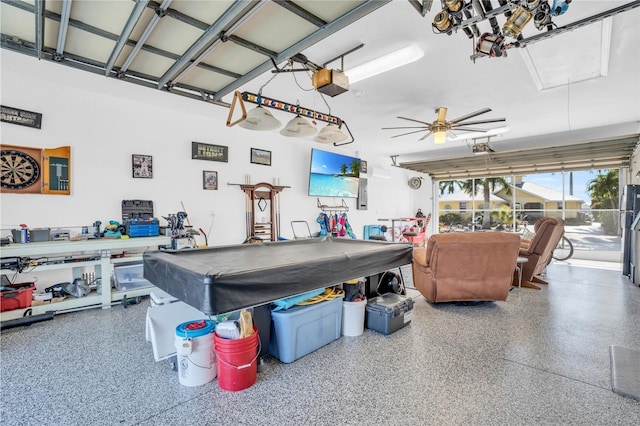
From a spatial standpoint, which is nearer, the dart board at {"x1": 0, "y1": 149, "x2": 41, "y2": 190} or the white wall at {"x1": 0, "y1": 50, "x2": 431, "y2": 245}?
the dart board at {"x1": 0, "y1": 149, "x2": 41, "y2": 190}

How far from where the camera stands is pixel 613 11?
7.51 feet

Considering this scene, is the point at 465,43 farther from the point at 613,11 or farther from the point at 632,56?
the point at 632,56

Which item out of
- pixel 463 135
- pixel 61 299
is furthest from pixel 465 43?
pixel 61 299

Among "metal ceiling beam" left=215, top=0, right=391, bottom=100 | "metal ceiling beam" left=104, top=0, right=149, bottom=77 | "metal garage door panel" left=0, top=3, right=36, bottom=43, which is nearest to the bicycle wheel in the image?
"metal ceiling beam" left=215, top=0, right=391, bottom=100

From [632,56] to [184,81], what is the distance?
5.27 meters

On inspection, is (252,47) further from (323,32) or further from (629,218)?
(629,218)

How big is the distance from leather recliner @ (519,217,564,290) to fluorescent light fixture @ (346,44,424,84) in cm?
355

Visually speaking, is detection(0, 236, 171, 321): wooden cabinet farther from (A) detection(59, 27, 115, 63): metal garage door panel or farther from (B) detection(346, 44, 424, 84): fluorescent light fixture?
(B) detection(346, 44, 424, 84): fluorescent light fixture

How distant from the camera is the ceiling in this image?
2.38 m

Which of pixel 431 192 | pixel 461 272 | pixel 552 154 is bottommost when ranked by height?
pixel 461 272

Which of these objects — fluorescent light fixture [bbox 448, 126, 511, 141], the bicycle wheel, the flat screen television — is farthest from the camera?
the bicycle wheel

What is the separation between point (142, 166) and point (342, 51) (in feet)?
11.7

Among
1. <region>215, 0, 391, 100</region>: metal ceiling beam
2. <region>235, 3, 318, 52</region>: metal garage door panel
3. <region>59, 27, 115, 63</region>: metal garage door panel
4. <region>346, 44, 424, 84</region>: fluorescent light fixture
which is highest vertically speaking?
<region>346, 44, 424, 84</region>: fluorescent light fixture

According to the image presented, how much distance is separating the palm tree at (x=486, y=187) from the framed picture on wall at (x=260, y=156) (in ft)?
26.5
